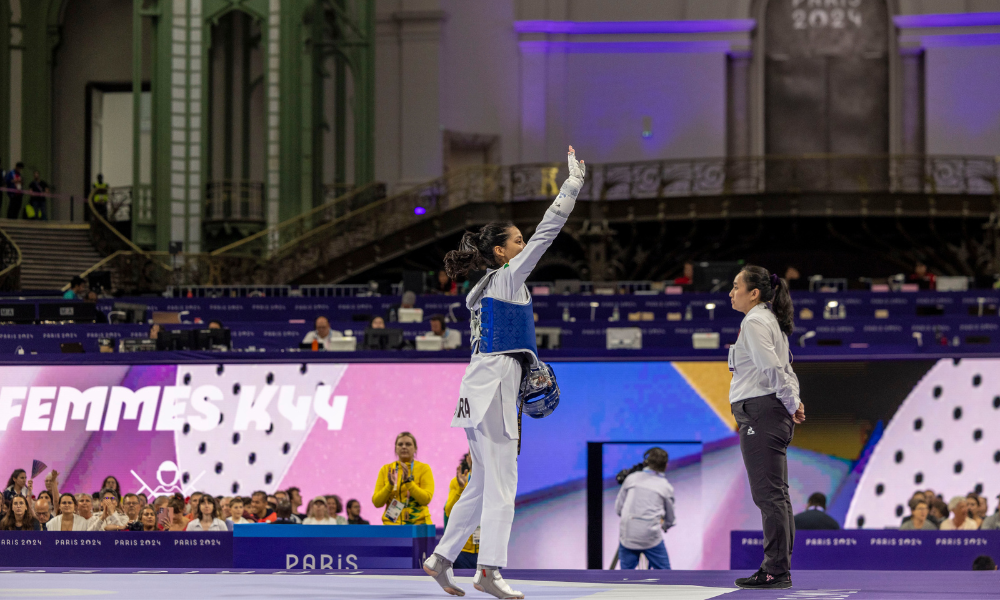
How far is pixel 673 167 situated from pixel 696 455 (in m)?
17.9

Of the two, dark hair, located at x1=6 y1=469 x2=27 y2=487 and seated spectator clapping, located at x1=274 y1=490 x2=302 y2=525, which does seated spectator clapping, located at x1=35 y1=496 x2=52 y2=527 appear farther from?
seated spectator clapping, located at x1=274 y1=490 x2=302 y2=525

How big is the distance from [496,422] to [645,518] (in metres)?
4.51

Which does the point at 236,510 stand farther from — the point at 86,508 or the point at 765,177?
the point at 765,177

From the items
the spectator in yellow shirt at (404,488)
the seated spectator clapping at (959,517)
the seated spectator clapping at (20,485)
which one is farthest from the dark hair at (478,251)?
the seated spectator clapping at (20,485)

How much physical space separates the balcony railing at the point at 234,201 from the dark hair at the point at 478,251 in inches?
717

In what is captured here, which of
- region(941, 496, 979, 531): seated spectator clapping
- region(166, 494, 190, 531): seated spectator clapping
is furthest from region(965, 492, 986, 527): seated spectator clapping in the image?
region(166, 494, 190, 531): seated spectator clapping

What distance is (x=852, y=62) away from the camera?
2859 cm

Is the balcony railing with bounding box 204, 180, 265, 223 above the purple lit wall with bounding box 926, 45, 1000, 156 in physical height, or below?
below

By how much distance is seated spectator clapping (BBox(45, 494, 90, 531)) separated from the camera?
9.72m

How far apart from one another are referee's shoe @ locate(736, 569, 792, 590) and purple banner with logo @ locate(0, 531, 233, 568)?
423cm

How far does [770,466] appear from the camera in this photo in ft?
19.0

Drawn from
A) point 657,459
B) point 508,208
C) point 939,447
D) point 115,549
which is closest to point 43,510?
point 115,549

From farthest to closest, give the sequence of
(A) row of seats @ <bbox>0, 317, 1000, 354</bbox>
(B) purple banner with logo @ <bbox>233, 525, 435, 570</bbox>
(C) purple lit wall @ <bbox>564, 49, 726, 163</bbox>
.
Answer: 1. (C) purple lit wall @ <bbox>564, 49, 726, 163</bbox>
2. (A) row of seats @ <bbox>0, 317, 1000, 354</bbox>
3. (B) purple banner with logo @ <bbox>233, 525, 435, 570</bbox>

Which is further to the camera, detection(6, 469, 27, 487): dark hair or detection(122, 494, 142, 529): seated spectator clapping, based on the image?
detection(6, 469, 27, 487): dark hair
